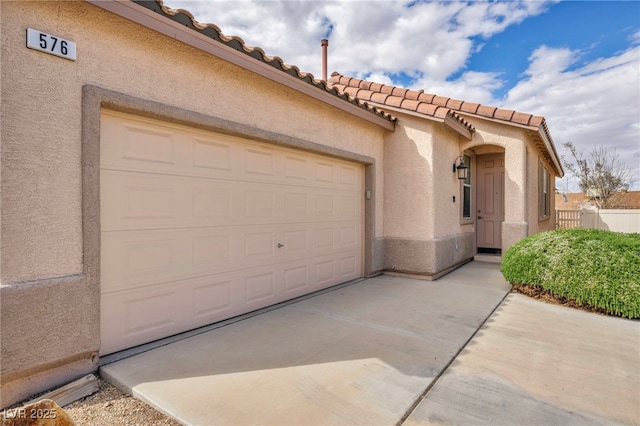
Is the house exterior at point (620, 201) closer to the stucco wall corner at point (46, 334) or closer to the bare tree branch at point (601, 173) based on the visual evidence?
the bare tree branch at point (601, 173)

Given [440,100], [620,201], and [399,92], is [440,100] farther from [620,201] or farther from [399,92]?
[620,201]

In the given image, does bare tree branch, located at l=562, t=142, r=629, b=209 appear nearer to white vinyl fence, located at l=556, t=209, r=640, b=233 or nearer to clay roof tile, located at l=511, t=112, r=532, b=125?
white vinyl fence, located at l=556, t=209, r=640, b=233

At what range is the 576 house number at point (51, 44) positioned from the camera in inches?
115

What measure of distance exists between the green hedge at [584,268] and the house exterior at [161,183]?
1.95m

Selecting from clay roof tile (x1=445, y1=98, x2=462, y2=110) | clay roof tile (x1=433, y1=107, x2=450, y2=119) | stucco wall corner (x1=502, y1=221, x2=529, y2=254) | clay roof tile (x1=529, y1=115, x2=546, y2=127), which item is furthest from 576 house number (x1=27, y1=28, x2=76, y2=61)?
stucco wall corner (x1=502, y1=221, x2=529, y2=254)

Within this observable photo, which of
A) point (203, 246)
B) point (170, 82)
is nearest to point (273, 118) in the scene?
point (170, 82)

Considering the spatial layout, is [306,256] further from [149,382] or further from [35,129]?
[35,129]

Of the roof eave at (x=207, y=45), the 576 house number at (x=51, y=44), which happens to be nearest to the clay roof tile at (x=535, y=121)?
the roof eave at (x=207, y=45)

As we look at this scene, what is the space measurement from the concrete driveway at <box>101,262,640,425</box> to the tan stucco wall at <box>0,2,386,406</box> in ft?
2.13

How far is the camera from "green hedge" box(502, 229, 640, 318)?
16.9ft

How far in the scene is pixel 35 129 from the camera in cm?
292

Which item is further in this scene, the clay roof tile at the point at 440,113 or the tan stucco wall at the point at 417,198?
the tan stucco wall at the point at 417,198

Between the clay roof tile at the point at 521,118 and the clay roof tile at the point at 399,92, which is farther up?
the clay roof tile at the point at 399,92

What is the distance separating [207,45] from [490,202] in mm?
10139
